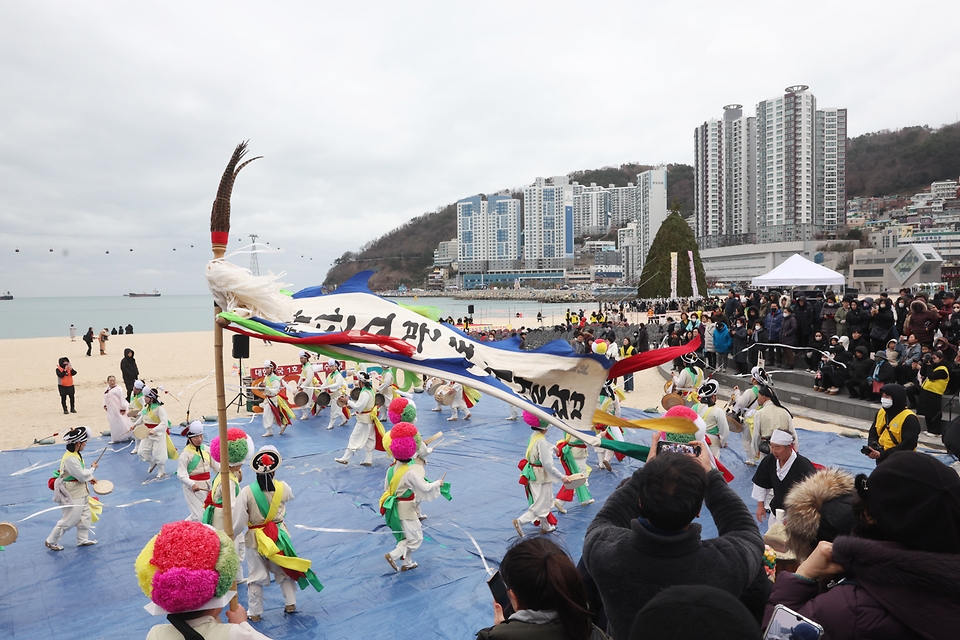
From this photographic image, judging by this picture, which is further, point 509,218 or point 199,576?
point 509,218

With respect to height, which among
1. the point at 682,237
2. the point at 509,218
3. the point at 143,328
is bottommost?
the point at 143,328

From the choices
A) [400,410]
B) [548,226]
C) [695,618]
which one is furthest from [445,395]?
[548,226]

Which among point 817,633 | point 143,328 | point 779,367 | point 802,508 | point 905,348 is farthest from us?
point 143,328

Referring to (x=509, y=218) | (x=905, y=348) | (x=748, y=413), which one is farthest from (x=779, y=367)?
(x=509, y=218)

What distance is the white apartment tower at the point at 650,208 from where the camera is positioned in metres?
114

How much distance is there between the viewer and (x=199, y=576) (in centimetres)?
220

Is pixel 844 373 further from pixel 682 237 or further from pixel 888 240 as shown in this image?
pixel 888 240

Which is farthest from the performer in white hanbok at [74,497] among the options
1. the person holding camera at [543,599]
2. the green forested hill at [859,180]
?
the green forested hill at [859,180]

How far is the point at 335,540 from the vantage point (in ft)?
21.8

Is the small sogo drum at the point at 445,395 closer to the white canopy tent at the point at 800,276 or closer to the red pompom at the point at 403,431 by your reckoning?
the red pompom at the point at 403,431

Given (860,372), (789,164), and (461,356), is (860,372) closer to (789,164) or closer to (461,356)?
(461,356)

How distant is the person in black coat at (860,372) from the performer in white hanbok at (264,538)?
11221 mm

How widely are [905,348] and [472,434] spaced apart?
881 cm

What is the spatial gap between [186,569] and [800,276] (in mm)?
18177
